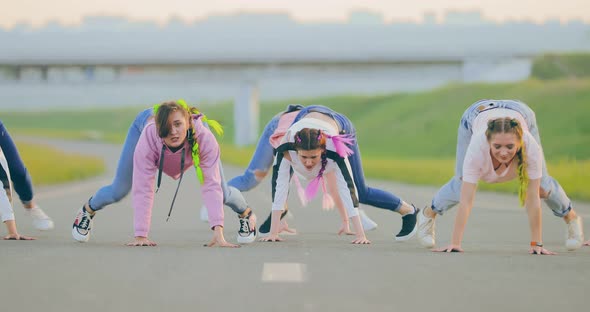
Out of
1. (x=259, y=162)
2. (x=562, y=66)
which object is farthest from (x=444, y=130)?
(x=259, y=162)

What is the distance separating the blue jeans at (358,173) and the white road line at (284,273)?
295 cm

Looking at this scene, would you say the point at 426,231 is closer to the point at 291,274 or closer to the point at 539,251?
Result: the point at 539,251

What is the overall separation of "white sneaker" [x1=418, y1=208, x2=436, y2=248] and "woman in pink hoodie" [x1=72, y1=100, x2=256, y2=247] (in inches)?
59.0

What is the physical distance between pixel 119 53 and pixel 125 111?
78436 millimetres

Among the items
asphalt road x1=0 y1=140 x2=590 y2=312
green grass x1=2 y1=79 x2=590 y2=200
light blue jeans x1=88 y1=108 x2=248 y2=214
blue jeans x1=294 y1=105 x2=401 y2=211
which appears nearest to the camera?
asphalt road x1=0 y1=140 x2=590 y2=312

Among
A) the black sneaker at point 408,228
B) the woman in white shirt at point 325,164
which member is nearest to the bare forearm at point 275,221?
the woman in white shirt at point 325,164

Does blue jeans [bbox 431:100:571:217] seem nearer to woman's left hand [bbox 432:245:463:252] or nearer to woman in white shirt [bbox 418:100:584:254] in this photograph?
woman in white shirt [bbox 418:100:584:254]

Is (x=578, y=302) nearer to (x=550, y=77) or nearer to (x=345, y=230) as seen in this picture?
(x=345, y=230)

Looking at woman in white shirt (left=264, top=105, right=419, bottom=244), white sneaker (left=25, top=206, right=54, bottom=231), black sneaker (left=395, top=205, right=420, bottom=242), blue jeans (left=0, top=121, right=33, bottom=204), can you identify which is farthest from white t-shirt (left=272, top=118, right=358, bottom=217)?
white sneaker (left=25, top=206, right=54, bottom=231)

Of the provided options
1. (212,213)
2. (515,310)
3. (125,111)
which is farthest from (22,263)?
(125,111)

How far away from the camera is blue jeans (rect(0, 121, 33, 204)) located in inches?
485

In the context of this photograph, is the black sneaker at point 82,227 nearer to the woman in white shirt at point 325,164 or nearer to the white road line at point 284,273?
the woman in white shirt at point 325,164

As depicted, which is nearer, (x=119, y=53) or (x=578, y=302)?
(x=578, y=302)

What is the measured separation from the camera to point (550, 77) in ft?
261
